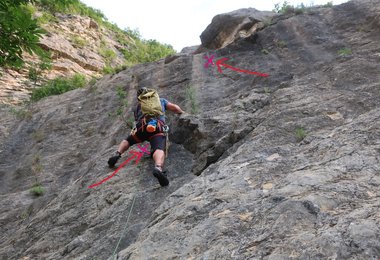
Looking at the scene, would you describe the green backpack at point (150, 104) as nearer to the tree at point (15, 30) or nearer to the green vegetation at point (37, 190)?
the tree at point (15, 30)

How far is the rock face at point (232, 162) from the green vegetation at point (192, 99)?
0.05 meters

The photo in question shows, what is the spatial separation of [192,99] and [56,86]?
7598mm

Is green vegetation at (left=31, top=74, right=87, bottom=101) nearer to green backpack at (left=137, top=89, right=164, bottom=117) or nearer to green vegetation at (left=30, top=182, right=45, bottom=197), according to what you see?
green vegetation at (left=30, top=182, right=45, bottom=197)

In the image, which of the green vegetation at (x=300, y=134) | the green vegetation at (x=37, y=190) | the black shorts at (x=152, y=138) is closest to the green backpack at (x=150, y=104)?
the black shorts at (x=152, y=138)

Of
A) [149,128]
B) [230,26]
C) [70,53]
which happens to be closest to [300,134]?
[149,128]

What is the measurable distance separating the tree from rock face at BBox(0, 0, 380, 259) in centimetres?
262

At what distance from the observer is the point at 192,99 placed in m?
8.99

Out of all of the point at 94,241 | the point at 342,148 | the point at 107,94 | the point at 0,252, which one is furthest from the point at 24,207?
the point at 342,148

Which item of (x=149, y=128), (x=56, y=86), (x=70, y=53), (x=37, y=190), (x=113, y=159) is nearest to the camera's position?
(x=149, y=128)

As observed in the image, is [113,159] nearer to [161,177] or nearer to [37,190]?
[161,177]

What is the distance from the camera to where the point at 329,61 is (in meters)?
8.21

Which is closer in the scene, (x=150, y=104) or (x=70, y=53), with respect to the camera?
(x=150, y=104)

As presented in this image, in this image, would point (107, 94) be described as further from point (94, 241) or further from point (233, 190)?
point (233, 190)

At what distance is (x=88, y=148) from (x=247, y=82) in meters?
4.10
